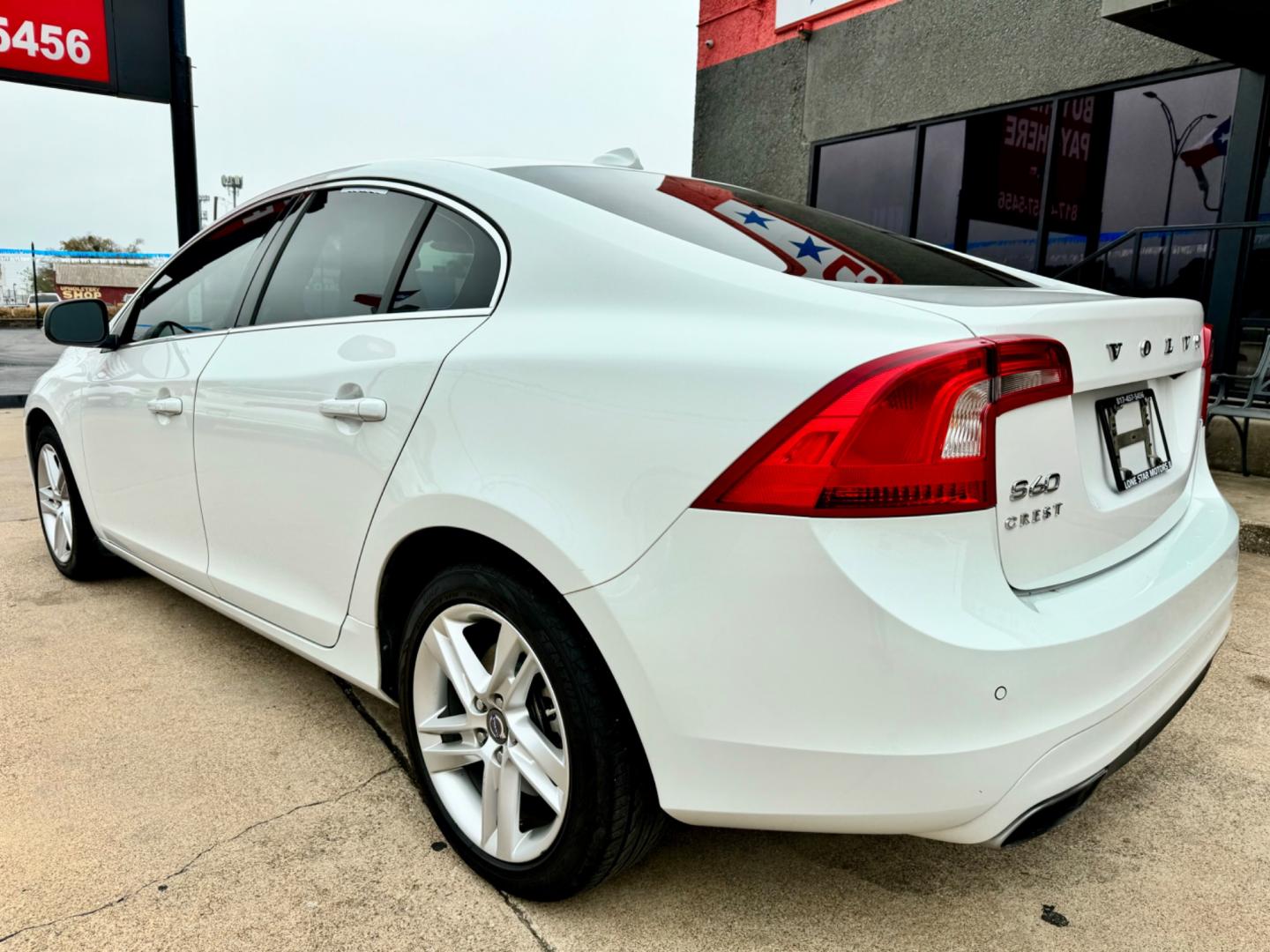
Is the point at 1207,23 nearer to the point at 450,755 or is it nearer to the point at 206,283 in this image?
the point at 206,283

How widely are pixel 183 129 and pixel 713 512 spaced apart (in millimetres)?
9884

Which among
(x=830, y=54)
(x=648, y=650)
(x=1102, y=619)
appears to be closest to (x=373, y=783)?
(x=648, y=650)

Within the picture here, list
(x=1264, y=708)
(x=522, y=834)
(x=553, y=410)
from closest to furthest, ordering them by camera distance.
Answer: (x=553, y=410) → (x=522, y=834) → (x=1264, y=708)

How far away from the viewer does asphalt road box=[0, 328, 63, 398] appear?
37.4 feet

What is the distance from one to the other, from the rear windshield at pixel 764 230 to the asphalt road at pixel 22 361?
798 cm

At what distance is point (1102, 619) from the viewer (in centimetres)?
153

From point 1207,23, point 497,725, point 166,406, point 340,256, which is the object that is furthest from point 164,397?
point 1207,23

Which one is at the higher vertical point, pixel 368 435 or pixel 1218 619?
pixel 368 435

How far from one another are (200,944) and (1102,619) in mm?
1706

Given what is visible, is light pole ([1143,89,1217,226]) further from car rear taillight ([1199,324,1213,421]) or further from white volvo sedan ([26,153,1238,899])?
white volvo sedan ([26,153,1238,899])

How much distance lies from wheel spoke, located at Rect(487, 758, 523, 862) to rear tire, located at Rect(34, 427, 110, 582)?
103 inches

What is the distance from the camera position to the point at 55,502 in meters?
3.91

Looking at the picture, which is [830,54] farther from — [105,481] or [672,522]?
[672,522]

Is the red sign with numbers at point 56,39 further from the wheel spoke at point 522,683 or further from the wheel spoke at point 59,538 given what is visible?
the wheel spoke at point 522,683
